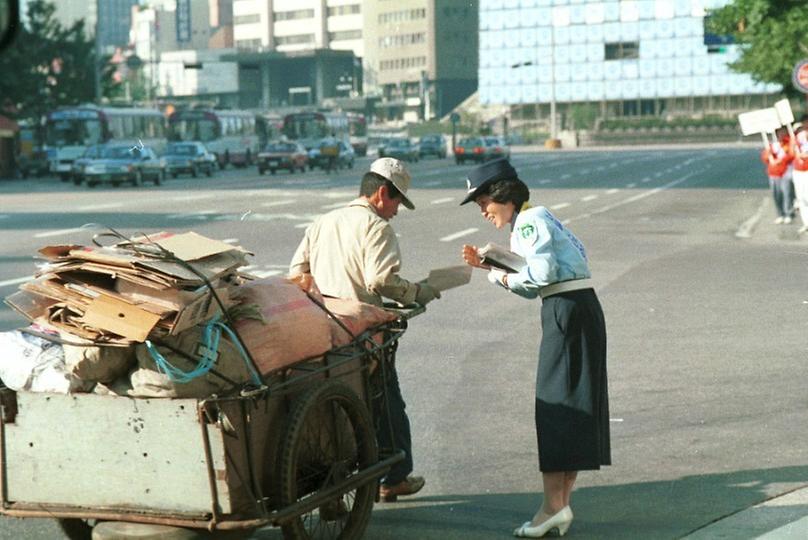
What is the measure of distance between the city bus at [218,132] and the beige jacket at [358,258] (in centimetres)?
7504

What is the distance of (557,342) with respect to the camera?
21.0ft

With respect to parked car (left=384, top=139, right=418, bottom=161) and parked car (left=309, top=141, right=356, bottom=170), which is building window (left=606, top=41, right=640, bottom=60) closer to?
parked car (left=384, top=139, right=418, bottom=161)

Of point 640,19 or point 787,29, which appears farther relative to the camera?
point 640,19

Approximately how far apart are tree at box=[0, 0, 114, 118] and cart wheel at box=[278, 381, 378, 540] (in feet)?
222

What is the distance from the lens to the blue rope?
5285mm

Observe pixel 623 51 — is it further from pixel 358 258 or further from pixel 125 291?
pixel 125 291

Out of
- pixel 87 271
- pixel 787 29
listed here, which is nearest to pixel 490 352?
pixel 87 271

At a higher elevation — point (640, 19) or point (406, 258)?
point (640, 19)

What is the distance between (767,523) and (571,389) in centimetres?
105

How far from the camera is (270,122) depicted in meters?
98.9

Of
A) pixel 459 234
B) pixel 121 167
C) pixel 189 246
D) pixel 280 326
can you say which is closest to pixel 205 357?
pixel 280 326

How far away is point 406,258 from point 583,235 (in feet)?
Result: 19.2

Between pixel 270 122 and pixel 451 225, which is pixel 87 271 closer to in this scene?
pixel 451 225

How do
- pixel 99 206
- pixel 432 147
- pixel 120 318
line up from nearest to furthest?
pixel 120 318 → pixel 99 206 → pixel 432 147
